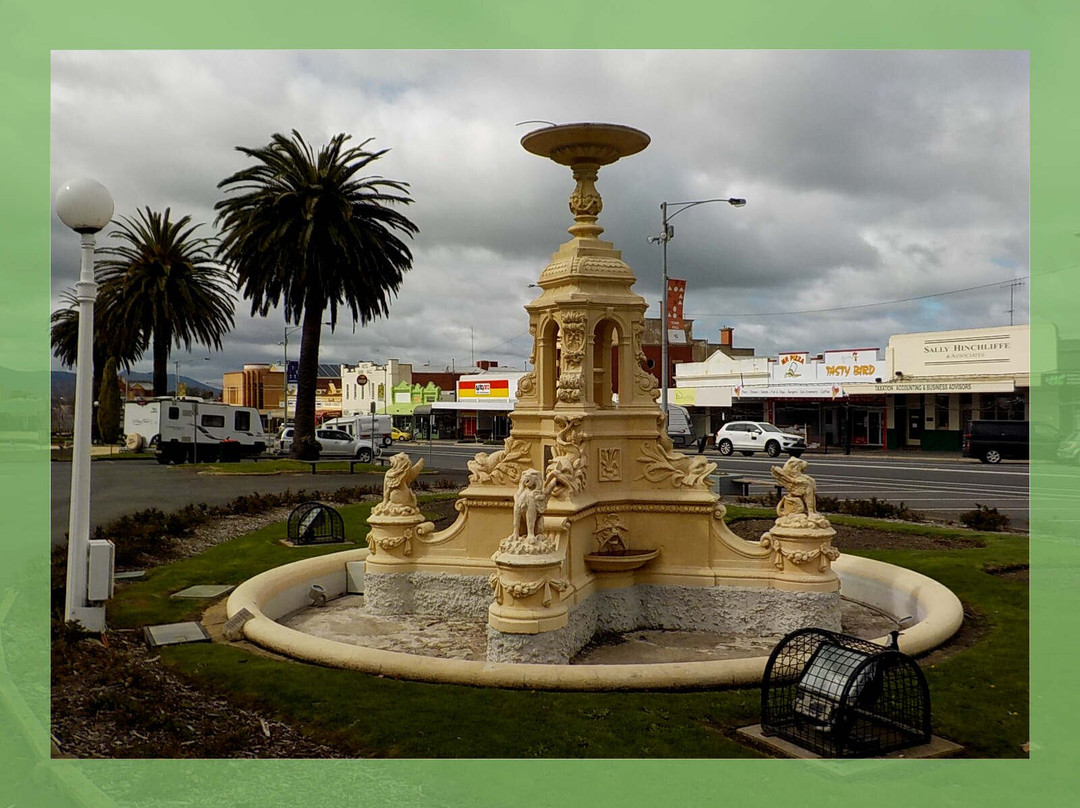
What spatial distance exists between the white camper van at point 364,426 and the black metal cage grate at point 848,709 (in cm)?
3684

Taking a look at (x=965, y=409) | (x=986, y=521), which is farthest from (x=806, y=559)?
(x=965, y=409)

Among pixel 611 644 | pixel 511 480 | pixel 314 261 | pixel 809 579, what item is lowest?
pixel 611 644

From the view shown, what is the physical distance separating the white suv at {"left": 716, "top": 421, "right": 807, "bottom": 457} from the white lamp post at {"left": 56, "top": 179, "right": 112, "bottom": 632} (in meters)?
36.3

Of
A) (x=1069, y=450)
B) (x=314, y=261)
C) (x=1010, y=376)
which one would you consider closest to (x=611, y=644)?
(x=314, y=261)

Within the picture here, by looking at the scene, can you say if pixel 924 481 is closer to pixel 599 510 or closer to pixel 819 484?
pixel 819 484

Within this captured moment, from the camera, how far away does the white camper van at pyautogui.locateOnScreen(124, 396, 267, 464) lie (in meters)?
36.2

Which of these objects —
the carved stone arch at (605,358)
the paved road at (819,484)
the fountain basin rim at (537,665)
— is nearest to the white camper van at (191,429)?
the paved road at (819,484)

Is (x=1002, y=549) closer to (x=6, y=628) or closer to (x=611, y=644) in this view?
(x=611, y=644)

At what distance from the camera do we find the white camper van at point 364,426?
4664 cm

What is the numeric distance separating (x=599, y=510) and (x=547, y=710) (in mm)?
4278

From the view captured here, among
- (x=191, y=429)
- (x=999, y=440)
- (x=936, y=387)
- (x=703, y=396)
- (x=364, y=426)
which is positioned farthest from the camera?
(x=703, y=396)

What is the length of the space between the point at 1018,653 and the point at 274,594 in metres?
8.96

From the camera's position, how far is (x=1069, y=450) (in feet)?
118

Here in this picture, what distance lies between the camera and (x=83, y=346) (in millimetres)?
8711
